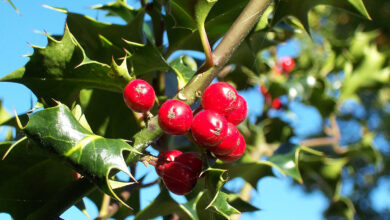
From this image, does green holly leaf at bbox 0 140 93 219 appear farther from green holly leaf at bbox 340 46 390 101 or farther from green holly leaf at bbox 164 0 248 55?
green holly leaf at bbox 340 46 390 101

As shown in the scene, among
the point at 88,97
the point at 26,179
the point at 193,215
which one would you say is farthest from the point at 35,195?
the point at 193,215

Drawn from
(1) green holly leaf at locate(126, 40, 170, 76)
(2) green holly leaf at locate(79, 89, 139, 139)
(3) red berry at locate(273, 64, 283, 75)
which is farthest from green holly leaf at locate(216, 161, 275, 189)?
(3) red berry at locate(273, 64, 283, 75)

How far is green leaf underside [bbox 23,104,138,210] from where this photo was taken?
0.68 metres

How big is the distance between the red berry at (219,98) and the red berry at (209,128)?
0.02 m

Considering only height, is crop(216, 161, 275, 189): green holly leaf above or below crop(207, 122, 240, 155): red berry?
below

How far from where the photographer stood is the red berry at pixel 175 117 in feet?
2.45

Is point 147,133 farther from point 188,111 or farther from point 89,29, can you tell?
point 89,29

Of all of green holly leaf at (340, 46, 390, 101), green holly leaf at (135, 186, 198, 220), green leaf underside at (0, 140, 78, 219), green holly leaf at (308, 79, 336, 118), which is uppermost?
green leaf underside at (0, 140, 78, 219)

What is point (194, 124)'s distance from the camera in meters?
0.78

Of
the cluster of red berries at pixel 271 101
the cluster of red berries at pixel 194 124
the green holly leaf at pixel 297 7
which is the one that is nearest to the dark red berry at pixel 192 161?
the cluster of red berries at pixel 194 124

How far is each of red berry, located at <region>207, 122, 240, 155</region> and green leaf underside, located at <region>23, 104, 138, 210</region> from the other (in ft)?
0.60

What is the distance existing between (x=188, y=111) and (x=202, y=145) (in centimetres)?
7

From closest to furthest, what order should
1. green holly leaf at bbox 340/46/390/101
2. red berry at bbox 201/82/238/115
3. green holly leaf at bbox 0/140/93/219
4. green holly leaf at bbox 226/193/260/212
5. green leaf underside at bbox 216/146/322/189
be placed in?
red berry at bbox 201/82/238/115 < green holly leaf at bbox 0/140/93/219 < green holly leaf at bbox 226/193/260/212 < green leaf underside at bbox 216/146/322/189 < green holly leaf at bbox 340/46/390/101

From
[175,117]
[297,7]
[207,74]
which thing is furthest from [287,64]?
[175,117]
